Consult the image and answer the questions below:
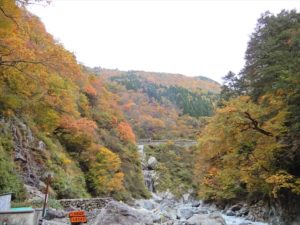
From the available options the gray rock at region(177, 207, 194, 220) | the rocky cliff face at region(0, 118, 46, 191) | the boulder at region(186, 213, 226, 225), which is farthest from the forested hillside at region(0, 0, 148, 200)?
the boulder at region(186, 213, 226, 225)

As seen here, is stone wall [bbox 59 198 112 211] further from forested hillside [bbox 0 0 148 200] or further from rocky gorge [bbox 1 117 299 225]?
forested hillside [bbox 0 0 148 200]

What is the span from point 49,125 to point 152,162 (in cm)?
3473

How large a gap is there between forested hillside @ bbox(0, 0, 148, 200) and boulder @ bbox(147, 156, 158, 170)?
14574 mm

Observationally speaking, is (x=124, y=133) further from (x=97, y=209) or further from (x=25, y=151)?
(x=97, y=209)

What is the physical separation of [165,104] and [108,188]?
65.0 metres

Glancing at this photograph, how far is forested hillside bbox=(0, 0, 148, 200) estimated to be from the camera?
10.5 metres

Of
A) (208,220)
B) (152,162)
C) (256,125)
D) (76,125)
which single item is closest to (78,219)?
(208,220)

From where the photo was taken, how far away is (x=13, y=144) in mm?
17391

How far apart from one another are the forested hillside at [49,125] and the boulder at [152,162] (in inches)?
574

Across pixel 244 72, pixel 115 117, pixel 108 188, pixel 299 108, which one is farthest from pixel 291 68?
pixel 115 117

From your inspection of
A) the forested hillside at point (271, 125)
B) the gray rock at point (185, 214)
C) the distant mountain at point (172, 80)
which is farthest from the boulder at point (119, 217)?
the distant mountain at point (172, 80)

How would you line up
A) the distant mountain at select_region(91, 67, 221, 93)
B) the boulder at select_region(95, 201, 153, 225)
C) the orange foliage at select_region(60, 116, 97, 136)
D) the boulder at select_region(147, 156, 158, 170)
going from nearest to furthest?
the boulder at select_region(95, 201, 153, 225) < the orange foliage at select_region(60, 116, 97, 136) < the boulder at select_region(147, 156, 158, 170) < the distant mountain at select_region(91, 67, 221, 93)

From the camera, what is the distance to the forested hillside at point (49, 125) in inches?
415

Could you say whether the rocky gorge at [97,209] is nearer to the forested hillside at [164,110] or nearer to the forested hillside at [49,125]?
the forested hillside at [49,125]
